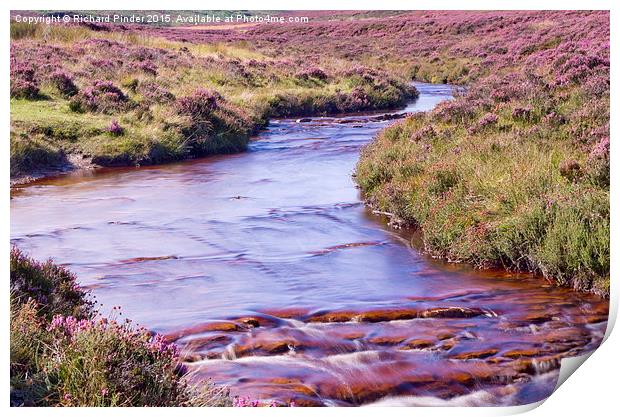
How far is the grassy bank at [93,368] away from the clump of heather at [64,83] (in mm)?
11481

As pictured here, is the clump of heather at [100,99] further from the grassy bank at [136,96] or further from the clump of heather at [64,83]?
the clump of heather at [64,83]

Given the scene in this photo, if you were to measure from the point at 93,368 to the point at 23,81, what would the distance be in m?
11.3

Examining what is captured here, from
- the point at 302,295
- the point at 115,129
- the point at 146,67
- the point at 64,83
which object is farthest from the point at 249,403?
the point at 146,67

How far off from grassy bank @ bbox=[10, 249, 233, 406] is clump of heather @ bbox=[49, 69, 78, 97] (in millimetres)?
11481

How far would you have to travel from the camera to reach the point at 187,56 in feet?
69.2

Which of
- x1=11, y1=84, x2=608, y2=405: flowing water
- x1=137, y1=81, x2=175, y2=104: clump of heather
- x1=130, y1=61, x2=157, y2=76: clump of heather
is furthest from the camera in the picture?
x1=130, y1=61, x2=157, y2=76: clump of heather

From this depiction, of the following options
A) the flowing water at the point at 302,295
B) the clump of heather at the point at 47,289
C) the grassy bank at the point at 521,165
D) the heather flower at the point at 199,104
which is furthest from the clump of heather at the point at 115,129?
the clump of heather at the point at 47,289

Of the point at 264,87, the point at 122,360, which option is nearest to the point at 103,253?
the point at 122,360

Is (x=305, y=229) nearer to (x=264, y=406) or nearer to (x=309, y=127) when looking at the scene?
(x=264, y=406)

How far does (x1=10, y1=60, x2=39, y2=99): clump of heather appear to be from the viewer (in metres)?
15.1

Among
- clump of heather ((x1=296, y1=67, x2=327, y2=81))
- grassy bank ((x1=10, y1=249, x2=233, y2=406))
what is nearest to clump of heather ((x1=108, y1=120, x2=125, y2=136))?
grassy bank ((x1=10, y1=249, x2=233, y2=406))

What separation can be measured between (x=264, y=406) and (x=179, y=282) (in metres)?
3.20

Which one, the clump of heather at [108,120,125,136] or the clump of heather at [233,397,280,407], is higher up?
the clump of heather at [108,120,125,136]

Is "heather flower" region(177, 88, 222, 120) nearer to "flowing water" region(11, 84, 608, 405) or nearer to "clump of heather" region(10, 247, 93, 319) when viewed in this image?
"flowing water" region(11, 84, 608, 405)
